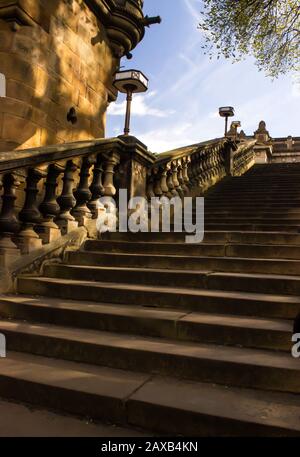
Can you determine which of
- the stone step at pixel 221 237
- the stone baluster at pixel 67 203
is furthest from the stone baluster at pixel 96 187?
the stone baluster at pixel 67 203

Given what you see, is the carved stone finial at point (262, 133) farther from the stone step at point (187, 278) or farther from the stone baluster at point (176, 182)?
the stone step at point (187, 278)

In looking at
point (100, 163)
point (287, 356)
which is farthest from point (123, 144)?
point (287, 356)

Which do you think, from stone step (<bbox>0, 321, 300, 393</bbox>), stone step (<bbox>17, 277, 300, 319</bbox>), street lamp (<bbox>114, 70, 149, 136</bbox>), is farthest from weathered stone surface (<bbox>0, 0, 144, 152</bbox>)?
stone step (<bbox>0, 321, 300, 393</bbox>)

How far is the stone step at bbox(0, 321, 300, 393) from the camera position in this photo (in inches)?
104

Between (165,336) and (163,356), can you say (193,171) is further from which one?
(163,356)

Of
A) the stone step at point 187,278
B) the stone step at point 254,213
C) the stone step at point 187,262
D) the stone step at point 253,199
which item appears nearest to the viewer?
the stone step at point 187,278

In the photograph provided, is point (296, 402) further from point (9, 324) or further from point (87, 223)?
point (87, 223)

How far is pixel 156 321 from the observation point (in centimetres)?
339

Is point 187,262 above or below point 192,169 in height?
below

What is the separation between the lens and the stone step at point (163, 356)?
8.67 ft

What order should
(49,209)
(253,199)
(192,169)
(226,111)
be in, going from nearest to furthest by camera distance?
(49,209)
(253,199)
(192,169)
(226,111)

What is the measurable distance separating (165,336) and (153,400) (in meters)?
0.93

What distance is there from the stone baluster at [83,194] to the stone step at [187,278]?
41.9 inches

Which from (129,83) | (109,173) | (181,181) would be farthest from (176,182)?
(109,173)
